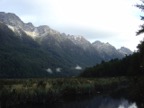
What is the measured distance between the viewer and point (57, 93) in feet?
226

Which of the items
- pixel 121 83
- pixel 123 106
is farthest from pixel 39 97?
pixel 121 83

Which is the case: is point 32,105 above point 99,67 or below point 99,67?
below

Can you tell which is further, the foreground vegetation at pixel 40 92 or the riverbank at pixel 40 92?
the foreground vegetation at pixel 40 92

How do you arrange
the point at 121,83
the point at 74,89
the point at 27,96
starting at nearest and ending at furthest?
the point at 27,96 < the point at 74,89 < the point at 121,83

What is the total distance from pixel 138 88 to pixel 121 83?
73.2 meters

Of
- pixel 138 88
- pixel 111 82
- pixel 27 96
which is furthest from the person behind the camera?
pixel 111 82

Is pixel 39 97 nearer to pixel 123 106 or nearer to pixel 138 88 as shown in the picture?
pixel 123 106

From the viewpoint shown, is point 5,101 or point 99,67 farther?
point 99,67

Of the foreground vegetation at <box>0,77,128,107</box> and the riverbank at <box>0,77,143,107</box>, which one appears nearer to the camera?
the riverbank at <box>0,77,143,107</box>

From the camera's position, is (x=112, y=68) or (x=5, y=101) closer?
(x=5, y=101)

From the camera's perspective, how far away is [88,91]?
87.6 meters

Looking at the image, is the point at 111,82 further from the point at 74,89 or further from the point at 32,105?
the point at 32,105

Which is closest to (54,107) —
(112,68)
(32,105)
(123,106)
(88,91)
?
(32,105)

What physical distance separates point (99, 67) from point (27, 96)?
109877 mm
